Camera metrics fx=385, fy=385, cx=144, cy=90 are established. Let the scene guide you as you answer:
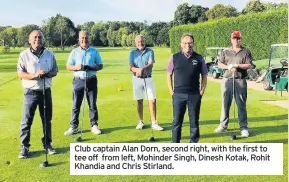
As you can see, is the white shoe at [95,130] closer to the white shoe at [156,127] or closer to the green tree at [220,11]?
the white shoe at [156,127]

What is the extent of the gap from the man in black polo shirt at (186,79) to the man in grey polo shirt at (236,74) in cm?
122

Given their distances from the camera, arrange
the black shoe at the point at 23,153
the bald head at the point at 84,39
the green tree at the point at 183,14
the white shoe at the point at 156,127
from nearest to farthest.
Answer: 1. the black shoe at the point at 23,153
2. the bald head at the point at 84,39
3. the white shoe at the point at 156,127
4. the green tree at the point at 183,14

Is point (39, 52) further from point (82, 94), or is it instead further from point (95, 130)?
point (95, 130)

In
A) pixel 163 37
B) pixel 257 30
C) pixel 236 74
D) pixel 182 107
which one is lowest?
pixel 182 107

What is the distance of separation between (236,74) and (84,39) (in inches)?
117

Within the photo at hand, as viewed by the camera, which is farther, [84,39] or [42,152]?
[84,39]

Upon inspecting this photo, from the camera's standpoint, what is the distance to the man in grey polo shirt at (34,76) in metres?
5.99

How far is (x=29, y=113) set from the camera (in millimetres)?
6242

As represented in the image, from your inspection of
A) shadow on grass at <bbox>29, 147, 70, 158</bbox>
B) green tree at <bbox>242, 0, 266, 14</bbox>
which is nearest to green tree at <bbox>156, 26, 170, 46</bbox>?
green tree at <bbox>242, 0, 266, 14</bbox>

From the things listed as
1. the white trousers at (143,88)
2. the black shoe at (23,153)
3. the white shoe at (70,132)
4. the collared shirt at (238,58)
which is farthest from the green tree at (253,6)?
the black shoe at (23,153)

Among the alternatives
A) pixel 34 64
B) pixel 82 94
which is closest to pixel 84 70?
pixel 82 94

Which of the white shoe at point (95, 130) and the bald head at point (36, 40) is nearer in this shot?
the bald head at point (36, 40)

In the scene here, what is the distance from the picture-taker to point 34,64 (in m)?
6.01

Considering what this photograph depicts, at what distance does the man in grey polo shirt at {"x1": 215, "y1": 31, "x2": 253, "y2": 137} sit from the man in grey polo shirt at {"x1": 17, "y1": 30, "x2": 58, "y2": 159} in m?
3.15
